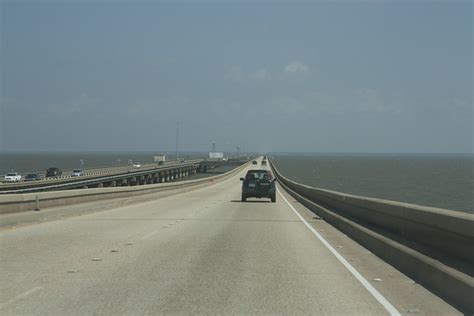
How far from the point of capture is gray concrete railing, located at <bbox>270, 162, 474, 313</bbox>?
26.7 feet

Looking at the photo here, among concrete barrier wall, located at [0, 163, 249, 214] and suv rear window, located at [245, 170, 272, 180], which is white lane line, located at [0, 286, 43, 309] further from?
suv rear window, located at [245, 170, 272, 180]

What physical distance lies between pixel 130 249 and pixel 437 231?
6544mm

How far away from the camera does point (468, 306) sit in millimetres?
7527

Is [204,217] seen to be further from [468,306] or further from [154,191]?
[154,191]

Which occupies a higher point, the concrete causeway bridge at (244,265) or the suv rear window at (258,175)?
the suv rear window at (258,175)

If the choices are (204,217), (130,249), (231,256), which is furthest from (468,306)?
(204,217)

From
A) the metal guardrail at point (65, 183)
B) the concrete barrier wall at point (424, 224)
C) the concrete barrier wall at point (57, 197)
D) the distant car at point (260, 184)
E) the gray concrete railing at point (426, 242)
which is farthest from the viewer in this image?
the metal guardrail at point (65, 183)

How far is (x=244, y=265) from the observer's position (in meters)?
11.4

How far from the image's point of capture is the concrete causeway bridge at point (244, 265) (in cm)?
798

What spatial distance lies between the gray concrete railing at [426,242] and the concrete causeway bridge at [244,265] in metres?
0.02

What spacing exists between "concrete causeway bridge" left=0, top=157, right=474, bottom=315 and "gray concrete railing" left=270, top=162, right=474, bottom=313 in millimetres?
23

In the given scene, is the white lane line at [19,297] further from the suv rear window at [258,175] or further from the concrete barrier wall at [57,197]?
the suv rear window at [258,175]

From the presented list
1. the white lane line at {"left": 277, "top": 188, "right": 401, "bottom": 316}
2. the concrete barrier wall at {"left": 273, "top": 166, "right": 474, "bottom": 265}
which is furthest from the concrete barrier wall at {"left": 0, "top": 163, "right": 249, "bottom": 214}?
the concrete barrier wall at {"left": 273, "top": 166, "right": 474, "bottom": 265}

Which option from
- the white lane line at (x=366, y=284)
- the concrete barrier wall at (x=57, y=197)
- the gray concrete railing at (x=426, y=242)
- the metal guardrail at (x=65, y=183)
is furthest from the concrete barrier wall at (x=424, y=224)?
the metal guardrail at (x=65, y=183)
